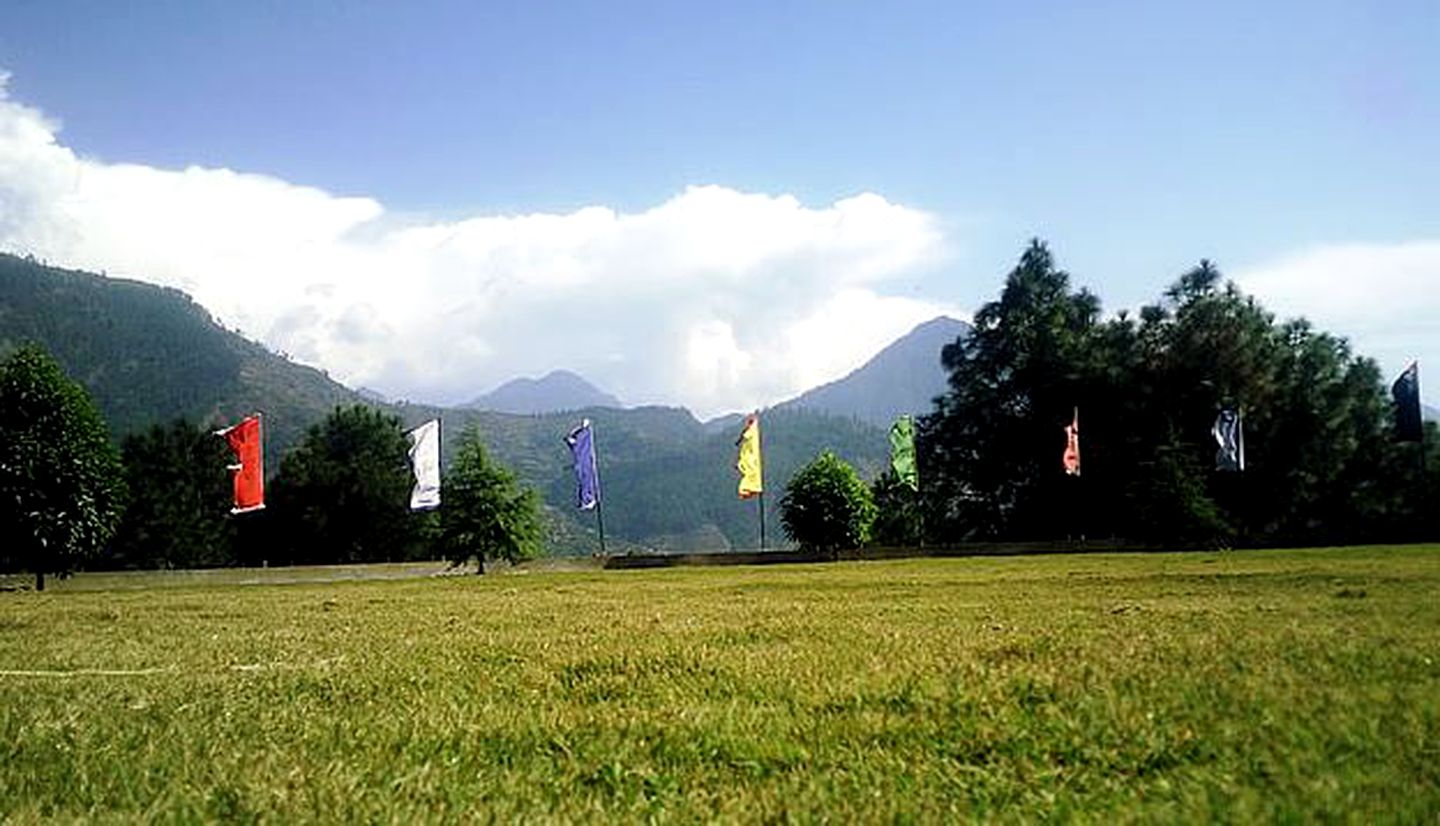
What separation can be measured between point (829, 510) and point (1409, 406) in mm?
40513

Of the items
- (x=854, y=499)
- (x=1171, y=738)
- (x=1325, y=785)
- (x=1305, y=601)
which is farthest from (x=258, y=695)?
(x=854, y=499)

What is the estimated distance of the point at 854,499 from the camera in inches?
3344

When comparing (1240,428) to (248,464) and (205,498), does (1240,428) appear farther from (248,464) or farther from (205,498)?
(205,498)

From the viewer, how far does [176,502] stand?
106 m

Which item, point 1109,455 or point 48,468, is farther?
point 1109,455

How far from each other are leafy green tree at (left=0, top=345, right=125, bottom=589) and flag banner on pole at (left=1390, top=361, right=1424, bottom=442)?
5987 centimetres

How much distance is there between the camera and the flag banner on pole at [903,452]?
3211 inches

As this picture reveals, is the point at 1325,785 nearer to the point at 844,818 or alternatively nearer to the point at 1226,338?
the point at 844,818

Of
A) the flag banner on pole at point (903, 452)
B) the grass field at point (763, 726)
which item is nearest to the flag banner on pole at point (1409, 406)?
the flag banner on pole at point (903, 452)

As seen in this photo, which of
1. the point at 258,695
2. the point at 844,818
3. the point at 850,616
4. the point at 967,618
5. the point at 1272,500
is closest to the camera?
the point at 844,818

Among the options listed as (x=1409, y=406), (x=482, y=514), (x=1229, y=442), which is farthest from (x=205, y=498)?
(x=1409, y=406)

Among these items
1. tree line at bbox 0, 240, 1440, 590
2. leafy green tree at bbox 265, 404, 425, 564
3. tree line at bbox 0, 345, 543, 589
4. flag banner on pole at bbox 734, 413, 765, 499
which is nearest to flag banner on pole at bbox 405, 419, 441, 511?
tree line at bbox 0, 345, 543, 589

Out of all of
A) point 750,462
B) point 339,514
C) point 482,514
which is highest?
point 750,462

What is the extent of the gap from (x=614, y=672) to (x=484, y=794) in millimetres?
4521
